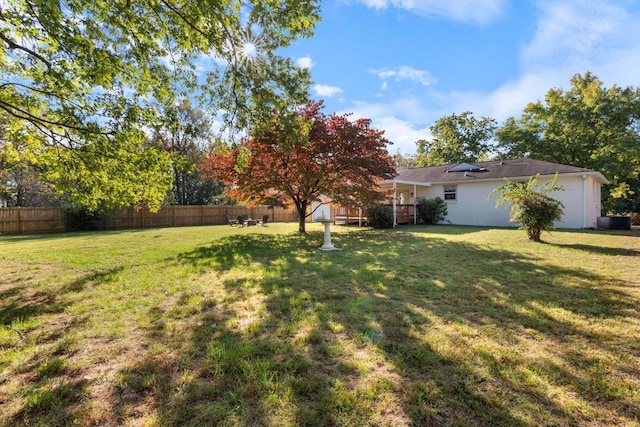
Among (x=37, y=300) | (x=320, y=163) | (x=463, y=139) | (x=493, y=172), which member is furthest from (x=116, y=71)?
(x=463, y=139)

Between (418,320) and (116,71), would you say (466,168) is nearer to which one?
(418,320)

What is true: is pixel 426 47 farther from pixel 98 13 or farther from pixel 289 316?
pixel 289 316

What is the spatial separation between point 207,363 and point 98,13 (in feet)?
18.9

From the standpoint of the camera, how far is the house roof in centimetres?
1552

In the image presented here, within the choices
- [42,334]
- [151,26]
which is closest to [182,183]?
[151,26]

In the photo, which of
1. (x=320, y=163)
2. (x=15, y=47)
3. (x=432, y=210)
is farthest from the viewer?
(x=432, y=210)

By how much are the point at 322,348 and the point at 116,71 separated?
18.8 feet

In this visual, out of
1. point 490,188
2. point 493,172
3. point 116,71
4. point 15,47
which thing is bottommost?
point 490,188

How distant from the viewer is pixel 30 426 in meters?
1.75

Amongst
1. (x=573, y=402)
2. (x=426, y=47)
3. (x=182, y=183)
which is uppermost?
(x=426, y=47)

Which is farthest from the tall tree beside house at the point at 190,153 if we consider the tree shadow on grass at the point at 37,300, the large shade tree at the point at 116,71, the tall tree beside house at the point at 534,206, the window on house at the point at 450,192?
the tall tree beside house at the point at 534,206

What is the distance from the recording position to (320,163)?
1140 cm

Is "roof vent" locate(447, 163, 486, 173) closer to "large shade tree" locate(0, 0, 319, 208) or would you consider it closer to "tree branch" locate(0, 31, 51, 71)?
"large shade tree" locate(0, 0, 319, 208)

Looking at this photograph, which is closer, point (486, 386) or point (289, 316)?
point (486, 386)
